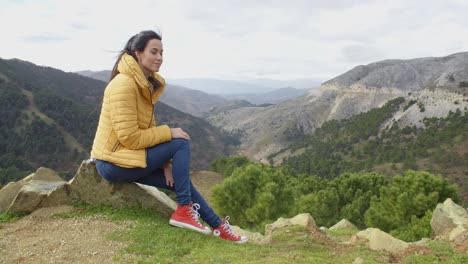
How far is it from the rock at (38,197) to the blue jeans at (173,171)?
160 centimetres

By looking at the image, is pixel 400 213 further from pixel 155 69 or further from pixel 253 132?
pixel 253 132

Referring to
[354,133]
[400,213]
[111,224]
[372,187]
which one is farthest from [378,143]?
[111,224]

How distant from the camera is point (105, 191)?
7.60m

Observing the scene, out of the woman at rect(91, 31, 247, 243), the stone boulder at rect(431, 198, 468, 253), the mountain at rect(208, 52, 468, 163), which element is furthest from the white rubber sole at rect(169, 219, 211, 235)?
the mountain at rect(208, 52, 468, 163)

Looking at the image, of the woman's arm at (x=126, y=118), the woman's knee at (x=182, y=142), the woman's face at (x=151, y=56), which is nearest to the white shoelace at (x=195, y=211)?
the woman's knee at (x=182, y=142)

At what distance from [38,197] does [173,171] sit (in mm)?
3237

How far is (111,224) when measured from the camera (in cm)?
697

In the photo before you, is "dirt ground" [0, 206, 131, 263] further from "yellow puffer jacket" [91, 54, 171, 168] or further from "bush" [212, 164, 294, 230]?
"bush" [212, 164, 294, 230]

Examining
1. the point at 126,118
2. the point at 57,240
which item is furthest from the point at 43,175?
the point at 126,118

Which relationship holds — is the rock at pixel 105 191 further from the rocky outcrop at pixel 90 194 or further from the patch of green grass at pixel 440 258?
the patch of green grass at pixel 440 258

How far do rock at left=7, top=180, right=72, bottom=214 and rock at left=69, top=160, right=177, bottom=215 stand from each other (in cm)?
20

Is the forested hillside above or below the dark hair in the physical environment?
below

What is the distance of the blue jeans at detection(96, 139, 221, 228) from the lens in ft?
20.6

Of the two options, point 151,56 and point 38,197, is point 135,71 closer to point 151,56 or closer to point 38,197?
point 151,56
